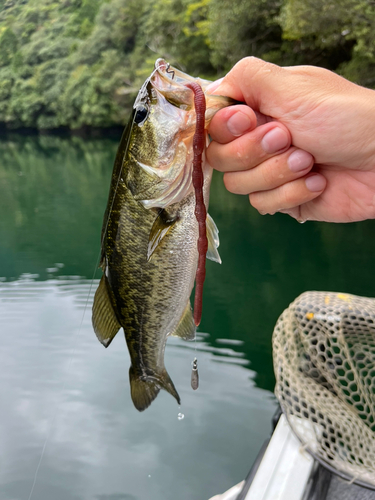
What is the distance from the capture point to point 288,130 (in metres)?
1.51

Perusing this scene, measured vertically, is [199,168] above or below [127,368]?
above

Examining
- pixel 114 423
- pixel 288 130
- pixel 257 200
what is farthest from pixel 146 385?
pixel 114 423

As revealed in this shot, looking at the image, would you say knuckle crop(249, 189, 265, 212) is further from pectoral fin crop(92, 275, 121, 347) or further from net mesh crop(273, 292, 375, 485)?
net mesh crop(273, 292, 375, 485)

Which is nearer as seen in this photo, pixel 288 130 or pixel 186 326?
pixel 288 130

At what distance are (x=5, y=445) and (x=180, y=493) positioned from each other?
6.35ft

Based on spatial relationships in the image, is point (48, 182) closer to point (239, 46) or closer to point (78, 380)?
point (239, 46)

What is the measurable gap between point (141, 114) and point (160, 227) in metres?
0.37

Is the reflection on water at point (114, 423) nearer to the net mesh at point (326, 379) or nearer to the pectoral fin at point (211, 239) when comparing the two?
the net mesh at point (326, 379)

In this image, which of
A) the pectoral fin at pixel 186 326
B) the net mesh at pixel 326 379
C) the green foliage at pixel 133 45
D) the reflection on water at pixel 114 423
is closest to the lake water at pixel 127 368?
the reflection on water at pixel 114 423

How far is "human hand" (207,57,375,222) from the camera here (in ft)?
4.70

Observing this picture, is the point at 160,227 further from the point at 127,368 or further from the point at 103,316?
the point at 127,368

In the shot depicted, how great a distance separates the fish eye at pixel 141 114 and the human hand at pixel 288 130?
0.25 m

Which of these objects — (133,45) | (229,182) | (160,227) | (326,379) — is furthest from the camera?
(133,45)

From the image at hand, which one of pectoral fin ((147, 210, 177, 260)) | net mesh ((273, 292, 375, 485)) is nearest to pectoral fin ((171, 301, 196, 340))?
pectoral fin ((147, 210, 177, 260))
